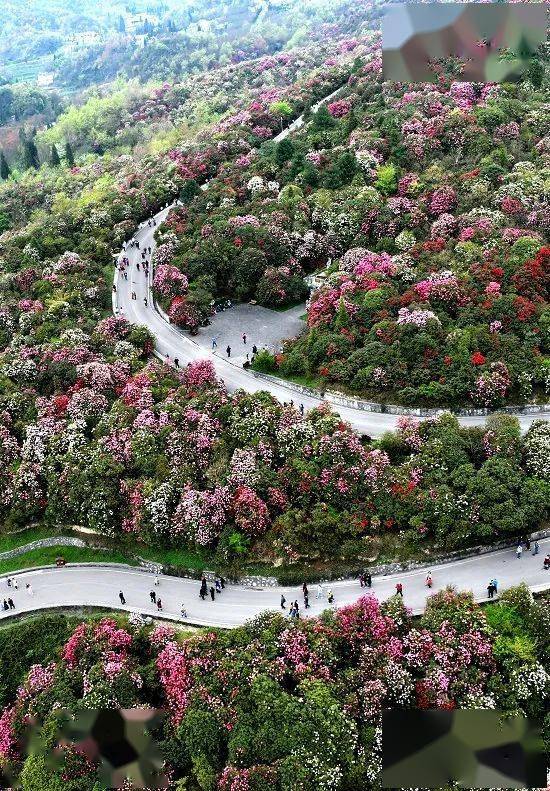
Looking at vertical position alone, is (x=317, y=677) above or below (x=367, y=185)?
below

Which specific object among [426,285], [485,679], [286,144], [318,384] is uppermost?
[286,144]

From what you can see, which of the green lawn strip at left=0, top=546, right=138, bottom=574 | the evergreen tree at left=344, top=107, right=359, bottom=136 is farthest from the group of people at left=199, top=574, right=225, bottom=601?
the evergreen tree at left=344, top=107, right=359, bottom=136

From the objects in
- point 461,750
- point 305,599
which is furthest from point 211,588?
point 461,750

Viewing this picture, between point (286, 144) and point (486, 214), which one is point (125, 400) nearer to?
point (486, 214)

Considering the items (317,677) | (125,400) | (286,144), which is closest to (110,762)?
(317,677)

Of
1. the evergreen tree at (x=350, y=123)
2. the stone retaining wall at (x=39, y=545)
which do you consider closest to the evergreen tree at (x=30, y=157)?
the evergreen tree at (x=350, y=123)

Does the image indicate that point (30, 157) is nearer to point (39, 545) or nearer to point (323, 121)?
point (323, 121)

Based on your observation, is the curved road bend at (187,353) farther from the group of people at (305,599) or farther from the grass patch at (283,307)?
the group of people at (305,599)
